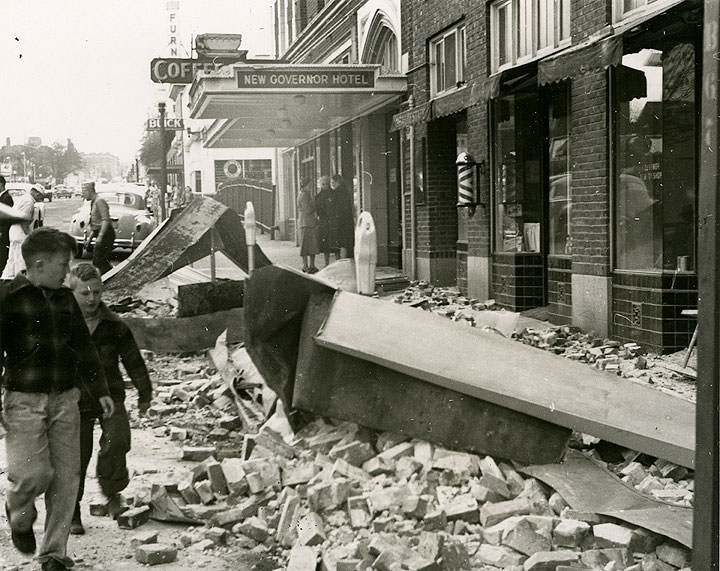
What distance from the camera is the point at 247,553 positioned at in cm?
530

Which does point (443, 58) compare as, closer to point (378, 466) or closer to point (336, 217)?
point (336, 217)

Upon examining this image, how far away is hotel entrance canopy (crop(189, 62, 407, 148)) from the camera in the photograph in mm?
18969

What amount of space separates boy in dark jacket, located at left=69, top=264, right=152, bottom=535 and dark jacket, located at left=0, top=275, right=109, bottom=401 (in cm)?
59

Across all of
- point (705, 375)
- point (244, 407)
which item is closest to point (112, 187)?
point (244, 407)

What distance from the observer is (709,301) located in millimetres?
3684

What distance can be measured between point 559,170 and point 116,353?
835cm

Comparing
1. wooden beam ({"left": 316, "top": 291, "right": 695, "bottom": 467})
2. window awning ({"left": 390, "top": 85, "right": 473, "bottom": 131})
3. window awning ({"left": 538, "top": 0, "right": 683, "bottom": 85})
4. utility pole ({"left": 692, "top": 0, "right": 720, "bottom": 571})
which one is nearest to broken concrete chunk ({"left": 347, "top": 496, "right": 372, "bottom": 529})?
wooden beam ({"left": 316, "top": 291, "right": 695, "bottom": 467})

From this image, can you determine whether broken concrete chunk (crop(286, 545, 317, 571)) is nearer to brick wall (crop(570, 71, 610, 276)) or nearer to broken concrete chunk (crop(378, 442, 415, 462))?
broken concrete chunk (crop(378, 442, 415, 462))

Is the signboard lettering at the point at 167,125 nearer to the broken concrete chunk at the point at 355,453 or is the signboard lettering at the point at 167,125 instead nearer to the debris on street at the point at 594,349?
the debris on street at the point at 594,349

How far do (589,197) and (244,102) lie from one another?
447 inches

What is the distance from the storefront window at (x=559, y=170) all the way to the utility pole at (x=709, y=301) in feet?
29.0

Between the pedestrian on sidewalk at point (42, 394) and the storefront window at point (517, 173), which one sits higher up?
the storefront window at point (517, 173)

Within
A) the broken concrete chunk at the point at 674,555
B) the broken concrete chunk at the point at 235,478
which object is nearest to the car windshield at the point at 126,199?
the broken concrete chunk at the point at 235,478

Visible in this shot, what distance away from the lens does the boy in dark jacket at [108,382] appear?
5.54m
